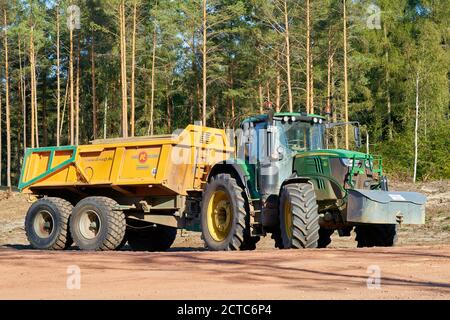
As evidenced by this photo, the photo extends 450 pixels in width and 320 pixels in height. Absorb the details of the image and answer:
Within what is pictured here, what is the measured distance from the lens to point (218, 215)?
50.6ft

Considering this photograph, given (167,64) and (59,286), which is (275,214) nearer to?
(59,286)

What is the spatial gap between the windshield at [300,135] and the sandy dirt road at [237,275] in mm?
2629

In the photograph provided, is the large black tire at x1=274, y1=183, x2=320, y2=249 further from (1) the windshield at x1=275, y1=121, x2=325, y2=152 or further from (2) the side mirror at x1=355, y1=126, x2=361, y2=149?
(2) the side mirror at x1=355, y1=126, x2=361, y2=149

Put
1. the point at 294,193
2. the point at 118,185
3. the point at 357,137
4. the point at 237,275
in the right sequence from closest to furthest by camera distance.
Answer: the point at 237,275
the point at 294,193
the point at 357,137
the point at 118,185

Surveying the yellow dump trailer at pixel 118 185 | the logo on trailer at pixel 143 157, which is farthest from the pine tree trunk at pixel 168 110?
the logo on trailer at pixel 143 157

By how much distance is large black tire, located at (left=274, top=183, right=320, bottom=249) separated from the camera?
44.0ft

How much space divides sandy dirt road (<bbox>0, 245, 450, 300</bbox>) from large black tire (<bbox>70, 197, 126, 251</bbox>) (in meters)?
2.99

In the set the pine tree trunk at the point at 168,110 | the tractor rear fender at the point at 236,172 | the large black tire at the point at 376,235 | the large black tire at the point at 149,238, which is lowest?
the large black tire at the point at 149,238

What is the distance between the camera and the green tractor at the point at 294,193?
13.6 meters

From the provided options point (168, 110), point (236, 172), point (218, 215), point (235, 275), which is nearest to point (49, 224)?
point (218, 215)

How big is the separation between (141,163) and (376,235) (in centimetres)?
522

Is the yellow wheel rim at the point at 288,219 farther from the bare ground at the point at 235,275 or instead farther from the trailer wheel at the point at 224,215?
the bare ground at the point at 235,275

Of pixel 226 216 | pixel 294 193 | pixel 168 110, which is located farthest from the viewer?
pixel 168 110

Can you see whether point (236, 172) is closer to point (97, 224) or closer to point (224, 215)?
point (224, 215)
